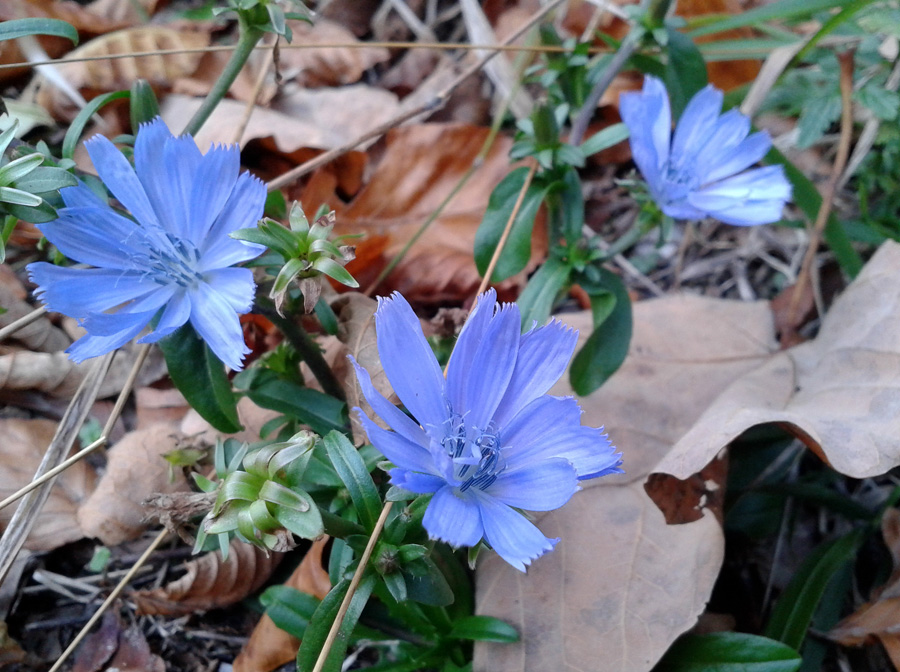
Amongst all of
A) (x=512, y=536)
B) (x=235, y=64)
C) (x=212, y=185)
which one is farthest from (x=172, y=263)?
(x=512, y=536)

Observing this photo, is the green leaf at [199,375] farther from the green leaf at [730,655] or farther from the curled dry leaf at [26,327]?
the green leaf at [730,655]

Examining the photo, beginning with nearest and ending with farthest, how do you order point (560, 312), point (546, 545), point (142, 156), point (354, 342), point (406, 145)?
point (546, 545) → point (142, 156) → point (354, 342) → point (560, 312) → point (406, 145)

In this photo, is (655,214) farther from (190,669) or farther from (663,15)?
(190,669)

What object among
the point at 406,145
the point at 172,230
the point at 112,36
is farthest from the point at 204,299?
the point at 112,36

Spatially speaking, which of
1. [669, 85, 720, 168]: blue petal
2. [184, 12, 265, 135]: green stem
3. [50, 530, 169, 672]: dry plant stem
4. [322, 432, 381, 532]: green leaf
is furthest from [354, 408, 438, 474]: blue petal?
[669, 85, 720, 168]: blue petal

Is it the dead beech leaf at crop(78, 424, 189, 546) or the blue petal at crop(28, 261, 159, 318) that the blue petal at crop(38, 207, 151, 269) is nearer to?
the blue petal at crop(28, 261, 159, 318)
